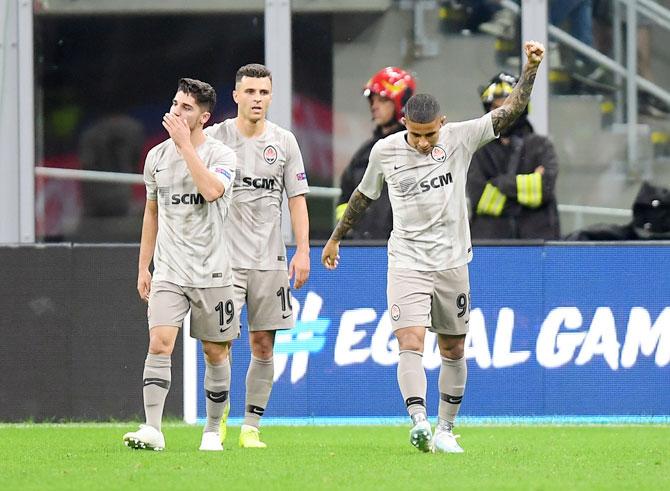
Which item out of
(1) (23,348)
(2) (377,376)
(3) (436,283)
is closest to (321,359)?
(2) (377,376)

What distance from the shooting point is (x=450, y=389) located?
8.42m

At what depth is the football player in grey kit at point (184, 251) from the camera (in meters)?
8.14

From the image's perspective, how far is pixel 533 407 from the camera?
10945 millimetres

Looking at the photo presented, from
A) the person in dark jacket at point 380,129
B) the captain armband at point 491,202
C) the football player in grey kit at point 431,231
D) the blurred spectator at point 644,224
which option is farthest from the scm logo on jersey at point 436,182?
the blurred spectator at point 644,224

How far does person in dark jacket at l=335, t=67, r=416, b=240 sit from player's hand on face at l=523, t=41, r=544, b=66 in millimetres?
3165

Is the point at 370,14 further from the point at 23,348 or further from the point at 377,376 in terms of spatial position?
the point at 23,348

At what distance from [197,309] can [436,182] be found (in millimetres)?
1394

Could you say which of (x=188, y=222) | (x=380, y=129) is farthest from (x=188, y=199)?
(x=380, y=129)

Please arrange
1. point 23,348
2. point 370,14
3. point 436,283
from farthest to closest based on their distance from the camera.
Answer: point 370,14, point 23,348, point 436,283

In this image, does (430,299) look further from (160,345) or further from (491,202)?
(491,202)

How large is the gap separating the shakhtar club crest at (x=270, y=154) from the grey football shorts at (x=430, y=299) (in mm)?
1032

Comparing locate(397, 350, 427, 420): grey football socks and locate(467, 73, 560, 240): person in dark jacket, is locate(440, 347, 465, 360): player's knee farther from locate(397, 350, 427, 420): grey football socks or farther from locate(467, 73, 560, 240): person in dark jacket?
locate(467, 73, 560, 240): person in dark jacket

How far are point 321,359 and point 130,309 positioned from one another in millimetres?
1353

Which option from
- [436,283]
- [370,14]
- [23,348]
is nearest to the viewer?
[436,283]
